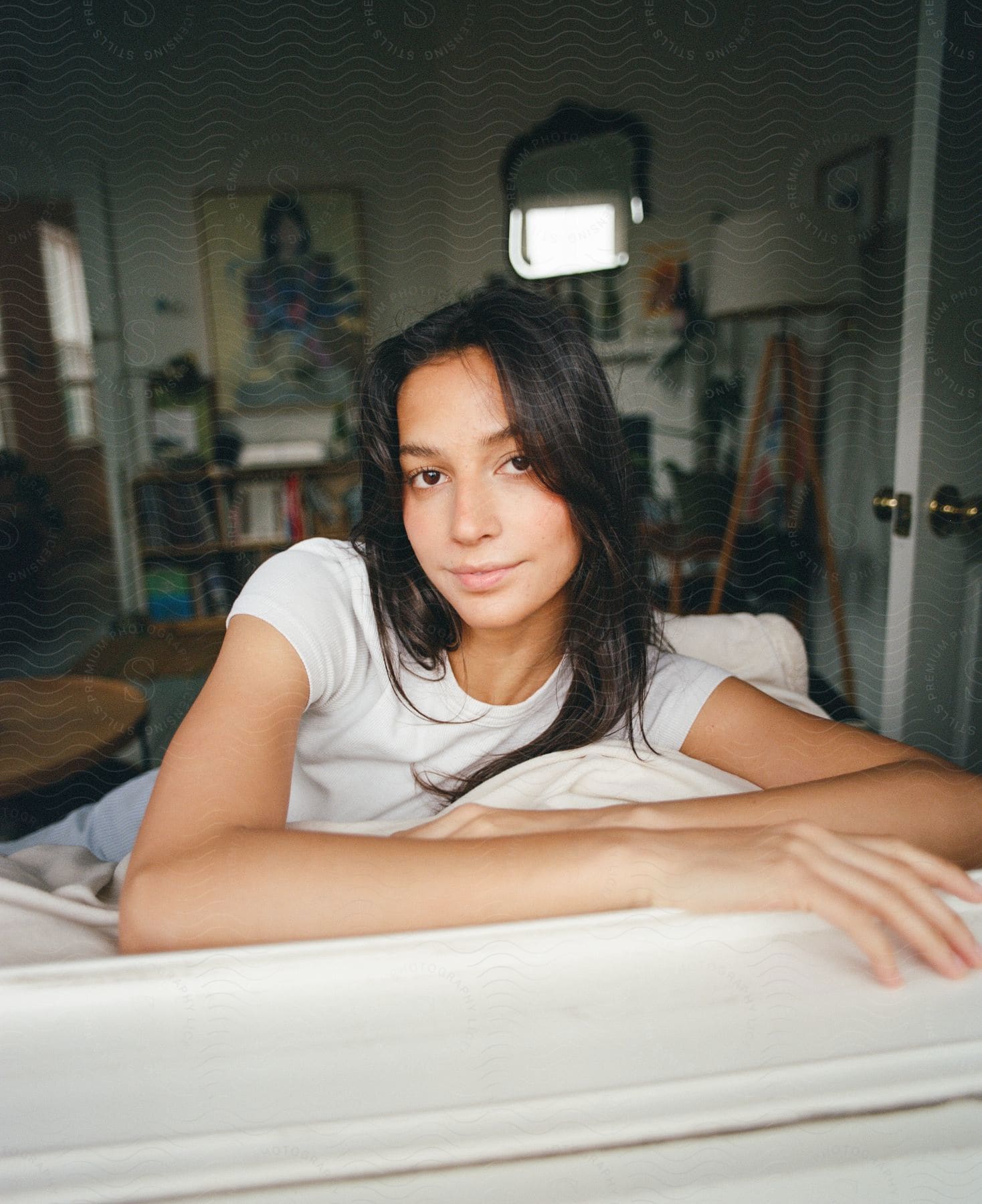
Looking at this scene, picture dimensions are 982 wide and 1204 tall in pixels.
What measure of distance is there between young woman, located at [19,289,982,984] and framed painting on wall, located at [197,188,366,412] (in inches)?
61.5

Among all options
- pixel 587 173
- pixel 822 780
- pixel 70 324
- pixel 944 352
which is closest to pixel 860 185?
pixel 944 352

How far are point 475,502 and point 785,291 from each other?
1.53m

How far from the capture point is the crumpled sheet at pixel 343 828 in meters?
0.58

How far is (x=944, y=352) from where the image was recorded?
4.31 ft

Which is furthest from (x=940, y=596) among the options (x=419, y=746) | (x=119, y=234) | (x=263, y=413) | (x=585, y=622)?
(x=119, y=234)

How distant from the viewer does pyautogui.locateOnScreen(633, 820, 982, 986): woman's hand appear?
1.68ft

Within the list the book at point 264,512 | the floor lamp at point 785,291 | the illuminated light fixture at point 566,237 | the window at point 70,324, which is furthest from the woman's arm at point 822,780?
the window at point 70,324

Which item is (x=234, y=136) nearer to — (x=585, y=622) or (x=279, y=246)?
(x=279, y=246)

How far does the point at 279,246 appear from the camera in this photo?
2.56 meters

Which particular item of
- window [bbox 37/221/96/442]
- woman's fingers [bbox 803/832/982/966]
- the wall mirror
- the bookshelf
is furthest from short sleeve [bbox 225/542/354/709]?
window [bbox 37/221/96/442]

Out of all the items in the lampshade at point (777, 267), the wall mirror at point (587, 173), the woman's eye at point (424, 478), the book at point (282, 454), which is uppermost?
the wall mirror at point (587, 173)

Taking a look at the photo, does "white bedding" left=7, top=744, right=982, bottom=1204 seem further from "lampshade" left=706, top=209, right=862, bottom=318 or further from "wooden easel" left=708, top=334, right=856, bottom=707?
"lampshade" left=706, top=209, right=862, bottom=318

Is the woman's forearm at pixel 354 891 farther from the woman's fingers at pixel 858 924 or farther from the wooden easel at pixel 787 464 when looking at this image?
the wooden easel at pixel 787 464

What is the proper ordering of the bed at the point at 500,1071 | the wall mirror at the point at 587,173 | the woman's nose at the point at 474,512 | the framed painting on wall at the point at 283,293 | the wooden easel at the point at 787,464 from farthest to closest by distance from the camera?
the framed painting on wall at the point at 283,293, the wall mirror at the point at 587,173, the wooden easel at the point at 787,464, the woman's nose at the point at 474,512, the bed at the point at 500,1071
